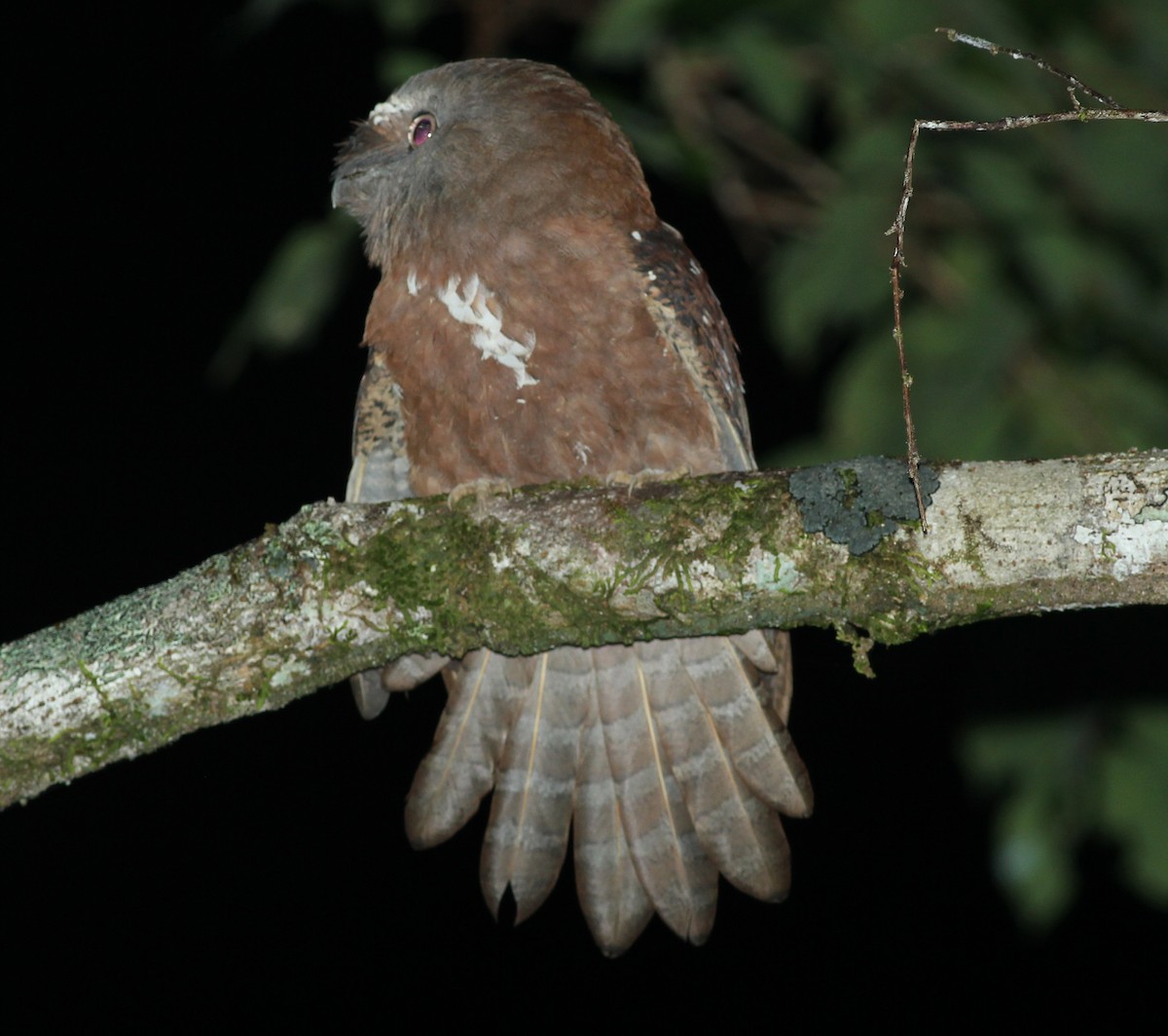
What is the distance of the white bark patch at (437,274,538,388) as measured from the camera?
311 centimetres

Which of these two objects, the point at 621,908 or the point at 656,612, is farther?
the point at 621,908

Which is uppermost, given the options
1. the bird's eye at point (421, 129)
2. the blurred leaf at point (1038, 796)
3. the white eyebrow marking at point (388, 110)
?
the white eyebrow marking at point (388, 110)

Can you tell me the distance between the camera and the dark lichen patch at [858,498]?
226 centimetres

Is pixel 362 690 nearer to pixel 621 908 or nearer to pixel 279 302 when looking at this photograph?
pixel 621 908

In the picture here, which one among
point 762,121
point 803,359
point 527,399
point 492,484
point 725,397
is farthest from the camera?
point 762,121

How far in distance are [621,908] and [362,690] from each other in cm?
88

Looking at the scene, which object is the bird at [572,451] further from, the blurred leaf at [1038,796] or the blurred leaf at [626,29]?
the blurred leaf at [1038,796]

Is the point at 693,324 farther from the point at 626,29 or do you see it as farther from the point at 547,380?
the point at 626,29

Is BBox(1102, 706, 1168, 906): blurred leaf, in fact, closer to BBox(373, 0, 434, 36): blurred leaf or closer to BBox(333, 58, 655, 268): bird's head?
BBox(333, 58, 655, 268): bird's head

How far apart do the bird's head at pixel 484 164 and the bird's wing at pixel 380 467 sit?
0.40m

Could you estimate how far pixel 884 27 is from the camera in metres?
3.44

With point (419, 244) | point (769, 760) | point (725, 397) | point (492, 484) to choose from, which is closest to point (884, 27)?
point (725, 397)

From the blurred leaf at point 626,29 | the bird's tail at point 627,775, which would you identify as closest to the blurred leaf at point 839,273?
the blurred leaf at point 626,29

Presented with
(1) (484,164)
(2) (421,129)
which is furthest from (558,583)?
(2) (421,129)
